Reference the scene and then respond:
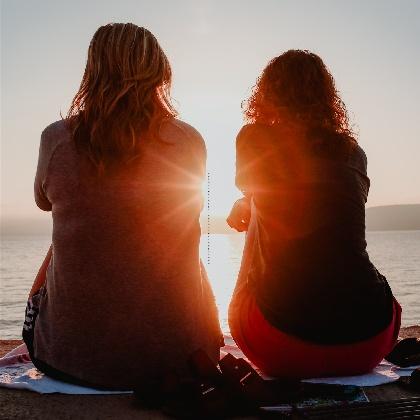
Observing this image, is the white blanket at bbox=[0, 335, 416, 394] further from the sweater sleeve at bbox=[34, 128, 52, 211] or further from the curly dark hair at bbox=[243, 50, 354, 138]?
the curly dark hair at bbox=[243, 50, 354, 138]

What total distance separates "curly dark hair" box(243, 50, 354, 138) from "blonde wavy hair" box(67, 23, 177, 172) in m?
0.69

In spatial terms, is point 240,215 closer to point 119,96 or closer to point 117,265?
point 117,265

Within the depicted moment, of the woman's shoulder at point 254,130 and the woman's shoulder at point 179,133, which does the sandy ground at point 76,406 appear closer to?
the woman's shoulder at point 179,133

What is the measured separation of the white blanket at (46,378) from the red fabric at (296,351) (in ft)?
0.23

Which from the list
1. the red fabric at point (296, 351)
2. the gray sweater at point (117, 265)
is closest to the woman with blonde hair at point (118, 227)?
the gray sweater at point (117, 265)

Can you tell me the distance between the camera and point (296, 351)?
3.06 meters

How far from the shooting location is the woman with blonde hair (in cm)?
281

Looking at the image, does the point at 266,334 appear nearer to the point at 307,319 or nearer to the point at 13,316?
the point at 307,319

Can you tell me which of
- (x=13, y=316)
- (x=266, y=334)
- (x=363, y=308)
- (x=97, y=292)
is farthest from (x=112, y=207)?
(x=13, y=316)

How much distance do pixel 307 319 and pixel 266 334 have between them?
259 mm

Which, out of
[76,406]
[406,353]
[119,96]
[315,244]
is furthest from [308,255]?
[76,406]

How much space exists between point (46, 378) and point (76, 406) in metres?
0.38

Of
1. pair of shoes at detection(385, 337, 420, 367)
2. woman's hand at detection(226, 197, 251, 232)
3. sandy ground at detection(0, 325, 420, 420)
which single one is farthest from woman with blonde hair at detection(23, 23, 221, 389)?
pair of shoes at detection(385, 337, 420, 367)

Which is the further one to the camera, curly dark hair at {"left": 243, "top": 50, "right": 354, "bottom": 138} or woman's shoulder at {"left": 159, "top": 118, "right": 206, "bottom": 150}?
curly dark hair at {"left": 243, "top": 50, "right": 354, "bottom": 138}
